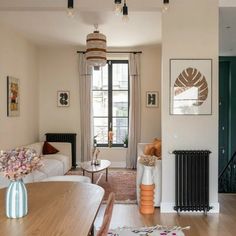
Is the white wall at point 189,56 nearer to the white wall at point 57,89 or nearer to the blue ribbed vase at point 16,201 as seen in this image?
the blue ribbed vase at point 16,201

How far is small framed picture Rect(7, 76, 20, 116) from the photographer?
5.63m

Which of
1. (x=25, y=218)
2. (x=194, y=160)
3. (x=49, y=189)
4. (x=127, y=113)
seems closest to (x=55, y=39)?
(x=127, y=113)

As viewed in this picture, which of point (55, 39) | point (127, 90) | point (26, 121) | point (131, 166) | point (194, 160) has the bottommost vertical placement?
point (131, 166)

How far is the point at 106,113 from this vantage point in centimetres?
775

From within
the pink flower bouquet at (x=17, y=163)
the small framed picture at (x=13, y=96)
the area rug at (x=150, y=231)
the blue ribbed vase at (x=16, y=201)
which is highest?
the small framed picture at (x=13, y=96)

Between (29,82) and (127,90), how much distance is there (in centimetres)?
246

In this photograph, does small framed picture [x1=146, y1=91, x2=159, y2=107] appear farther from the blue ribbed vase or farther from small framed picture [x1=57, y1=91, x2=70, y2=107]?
the blue ribbed vase

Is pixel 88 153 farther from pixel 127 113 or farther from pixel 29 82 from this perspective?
pixel 29 82

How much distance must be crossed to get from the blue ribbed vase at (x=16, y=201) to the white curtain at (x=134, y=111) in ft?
18.6

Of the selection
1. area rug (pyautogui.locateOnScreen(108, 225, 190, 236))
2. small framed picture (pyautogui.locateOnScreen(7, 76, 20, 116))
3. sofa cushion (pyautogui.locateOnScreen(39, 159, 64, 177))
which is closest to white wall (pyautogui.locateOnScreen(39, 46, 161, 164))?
small framed picture (pyautogui.locateOnScreen(7, 76, 20, 116))

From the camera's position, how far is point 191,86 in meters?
4.18

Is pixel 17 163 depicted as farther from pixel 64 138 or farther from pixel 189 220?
pixel 64 138

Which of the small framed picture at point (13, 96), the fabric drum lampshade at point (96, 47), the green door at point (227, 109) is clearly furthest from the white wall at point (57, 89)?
the green door at point (227, 109)

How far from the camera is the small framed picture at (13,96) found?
563cm
